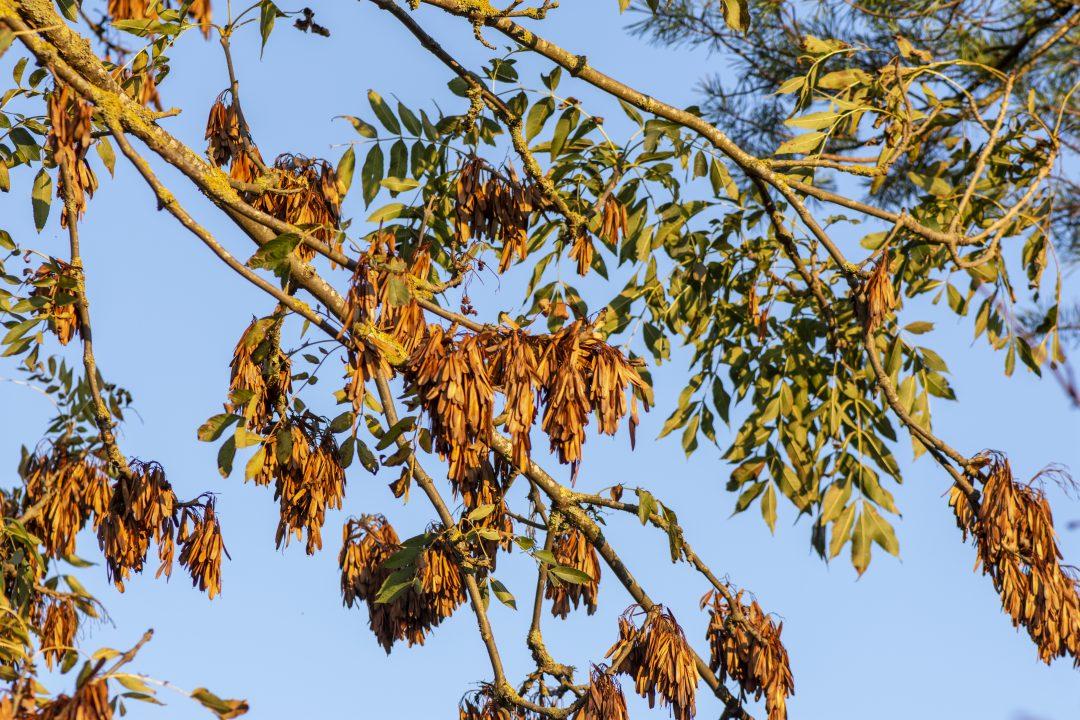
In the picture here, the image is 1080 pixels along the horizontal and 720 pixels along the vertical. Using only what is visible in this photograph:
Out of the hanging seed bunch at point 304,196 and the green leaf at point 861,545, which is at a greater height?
the hanging seed bunch at point 304,196

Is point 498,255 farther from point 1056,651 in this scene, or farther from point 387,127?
point 1056,651

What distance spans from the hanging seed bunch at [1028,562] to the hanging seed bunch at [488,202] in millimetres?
1181

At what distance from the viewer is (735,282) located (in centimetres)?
370

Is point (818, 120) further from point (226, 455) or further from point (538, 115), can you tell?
point (226, 455)

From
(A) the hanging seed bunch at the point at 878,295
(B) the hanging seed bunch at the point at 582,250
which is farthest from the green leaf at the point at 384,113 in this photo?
(A) the hanging seed bunch at the point at 878,295

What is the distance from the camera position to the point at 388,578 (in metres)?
2.52

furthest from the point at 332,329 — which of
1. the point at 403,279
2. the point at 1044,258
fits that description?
the point at 1044,258

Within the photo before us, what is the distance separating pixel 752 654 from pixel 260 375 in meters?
1.20

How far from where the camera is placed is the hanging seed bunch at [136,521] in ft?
8.42

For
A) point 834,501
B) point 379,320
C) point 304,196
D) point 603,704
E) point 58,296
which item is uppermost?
point 304,196

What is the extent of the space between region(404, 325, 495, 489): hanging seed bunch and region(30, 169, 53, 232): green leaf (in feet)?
3.45

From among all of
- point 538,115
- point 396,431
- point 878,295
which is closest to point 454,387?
point 396,431

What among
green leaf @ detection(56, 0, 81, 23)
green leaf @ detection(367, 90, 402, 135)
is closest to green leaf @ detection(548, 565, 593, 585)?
green leaf @ detection(367, 90, 402, 135)

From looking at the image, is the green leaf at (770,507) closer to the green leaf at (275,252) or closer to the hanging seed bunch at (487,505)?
the hanging seed bunch at (487,505)
